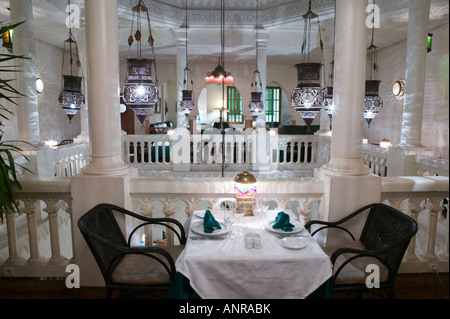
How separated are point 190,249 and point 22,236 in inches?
105

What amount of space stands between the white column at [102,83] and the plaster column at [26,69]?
2350 millimetres

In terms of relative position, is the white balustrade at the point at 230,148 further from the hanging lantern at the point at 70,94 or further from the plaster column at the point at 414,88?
the plaster column at the point at 414,88

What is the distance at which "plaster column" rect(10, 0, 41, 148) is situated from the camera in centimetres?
466

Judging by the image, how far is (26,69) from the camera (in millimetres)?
4762

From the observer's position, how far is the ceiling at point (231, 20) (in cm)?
671

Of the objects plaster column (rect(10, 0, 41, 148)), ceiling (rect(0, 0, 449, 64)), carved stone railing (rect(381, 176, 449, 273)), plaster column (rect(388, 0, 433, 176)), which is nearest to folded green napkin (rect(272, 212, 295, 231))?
carved stone railing (rect(381, 176, 449, 273))

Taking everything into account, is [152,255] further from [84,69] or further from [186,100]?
[84,69]

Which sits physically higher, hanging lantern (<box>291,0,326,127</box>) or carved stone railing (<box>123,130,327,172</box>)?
hanging lantern (<box>291,0,326,127</box>)

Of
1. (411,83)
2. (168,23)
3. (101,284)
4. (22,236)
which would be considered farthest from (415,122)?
(168,23)

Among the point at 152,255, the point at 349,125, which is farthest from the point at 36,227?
the point at 349,125

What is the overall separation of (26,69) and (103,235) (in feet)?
11.3

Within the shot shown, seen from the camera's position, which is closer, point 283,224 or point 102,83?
point 283,224

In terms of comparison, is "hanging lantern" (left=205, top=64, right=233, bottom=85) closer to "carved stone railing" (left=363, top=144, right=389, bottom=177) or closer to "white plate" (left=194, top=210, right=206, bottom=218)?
"white plate" (left=194, top=210, right=206, bottom=218)

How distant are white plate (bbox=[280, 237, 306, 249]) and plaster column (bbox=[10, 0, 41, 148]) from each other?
13.6 ft
